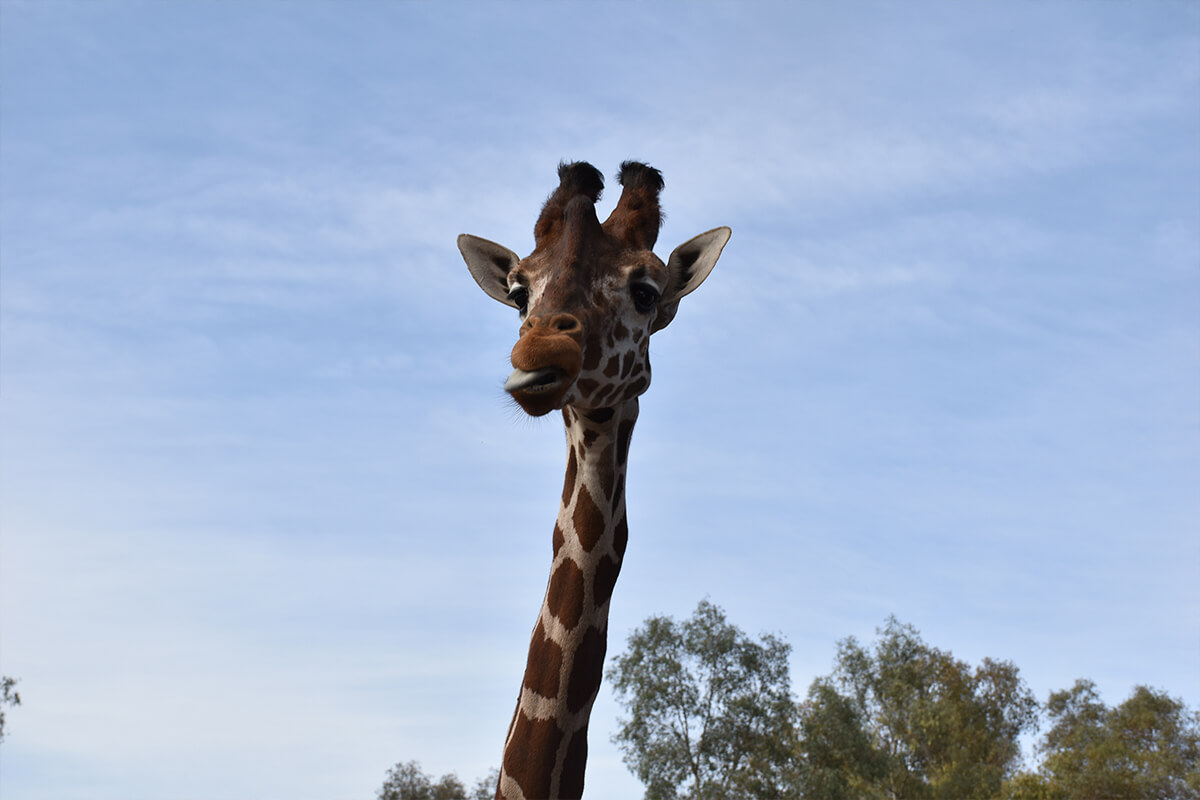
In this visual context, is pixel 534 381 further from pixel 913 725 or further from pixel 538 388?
pixel 913 725

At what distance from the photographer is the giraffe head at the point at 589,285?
6133 millimetres

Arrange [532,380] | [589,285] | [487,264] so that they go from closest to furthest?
1. [532,380]
2. [589,285]
3. [487,264]

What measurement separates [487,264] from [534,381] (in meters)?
2.78

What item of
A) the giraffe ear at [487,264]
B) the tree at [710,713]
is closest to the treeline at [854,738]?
the tree at [710,713]

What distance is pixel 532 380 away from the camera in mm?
6004

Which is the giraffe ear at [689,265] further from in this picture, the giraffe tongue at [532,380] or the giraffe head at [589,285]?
the giraffe tongue at [532,380]

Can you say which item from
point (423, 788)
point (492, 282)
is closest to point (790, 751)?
point (423, 788)

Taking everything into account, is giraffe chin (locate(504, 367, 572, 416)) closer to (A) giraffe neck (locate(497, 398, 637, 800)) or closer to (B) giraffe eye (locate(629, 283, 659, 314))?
(A) giraffe neck (locate(497, 398, 637, 800))

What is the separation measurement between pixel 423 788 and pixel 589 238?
190 ft

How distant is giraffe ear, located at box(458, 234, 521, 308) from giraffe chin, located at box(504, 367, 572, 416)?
2.50 meters

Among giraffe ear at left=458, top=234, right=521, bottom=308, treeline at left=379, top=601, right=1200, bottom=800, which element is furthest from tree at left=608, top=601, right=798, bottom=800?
giraffe ear at left=458, top=234, right=521, bottom=308

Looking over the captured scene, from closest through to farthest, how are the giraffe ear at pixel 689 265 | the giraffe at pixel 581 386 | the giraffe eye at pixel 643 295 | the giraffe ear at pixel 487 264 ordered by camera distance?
the giraffe at pixel 581 386 < the giraffe eye at pixel 643 295 < the giraffe ear at pixel 689 265 < the giraffe ear at pixel 487 264

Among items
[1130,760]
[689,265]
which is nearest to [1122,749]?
[1130,760]

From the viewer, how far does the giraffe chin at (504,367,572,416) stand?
6.02m
